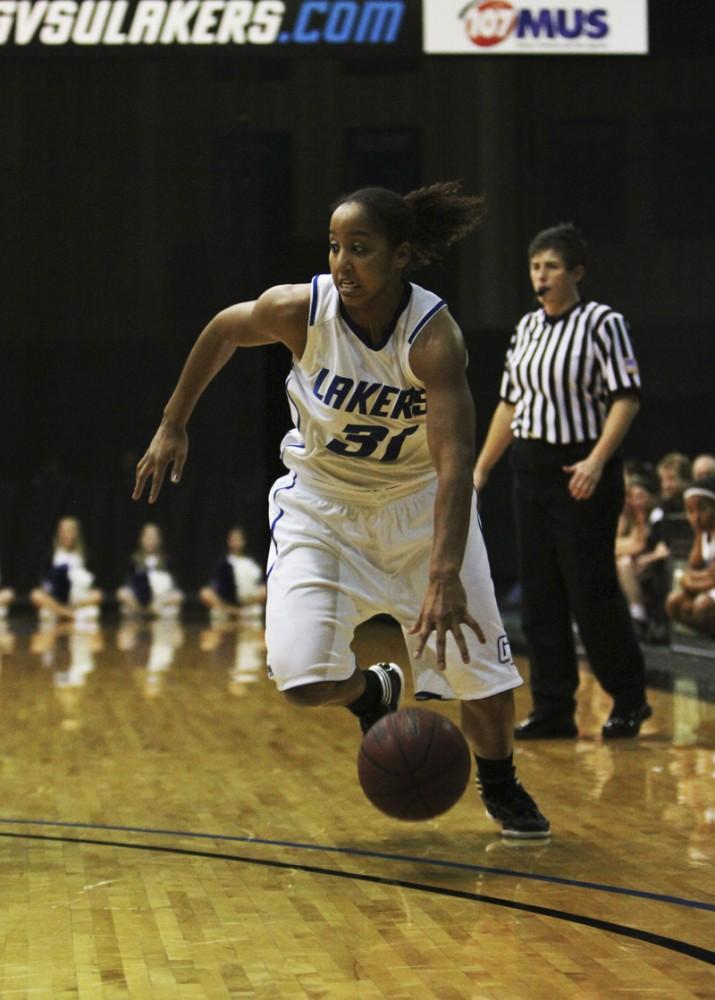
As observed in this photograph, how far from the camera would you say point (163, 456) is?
3955 mm

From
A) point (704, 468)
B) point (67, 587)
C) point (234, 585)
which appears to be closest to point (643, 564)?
point (704, 468)

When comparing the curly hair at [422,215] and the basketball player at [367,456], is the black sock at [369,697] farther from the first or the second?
the curly hair at [422,215]

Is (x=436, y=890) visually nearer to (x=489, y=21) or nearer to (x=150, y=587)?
(x=489, y=21)

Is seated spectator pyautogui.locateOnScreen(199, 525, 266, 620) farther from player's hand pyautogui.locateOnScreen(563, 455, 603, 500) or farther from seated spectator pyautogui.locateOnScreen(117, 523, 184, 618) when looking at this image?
player's hand pyautogui.locateOnScreen(563, 455, 603, 500)

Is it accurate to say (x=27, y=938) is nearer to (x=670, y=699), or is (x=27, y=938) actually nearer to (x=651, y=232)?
(x=670, y=699)

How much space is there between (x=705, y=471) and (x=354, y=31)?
454cm

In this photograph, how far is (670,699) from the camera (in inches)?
279

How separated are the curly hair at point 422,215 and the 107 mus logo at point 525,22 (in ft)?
26.9

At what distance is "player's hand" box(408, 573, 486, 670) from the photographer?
3.44 meters

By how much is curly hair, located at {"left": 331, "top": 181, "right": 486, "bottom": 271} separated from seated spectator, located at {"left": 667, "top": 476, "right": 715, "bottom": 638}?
396 centimetres

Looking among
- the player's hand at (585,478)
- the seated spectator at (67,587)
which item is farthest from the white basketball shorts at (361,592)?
the seated spectator at (67,587)

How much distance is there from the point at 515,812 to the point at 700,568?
4.06 meters

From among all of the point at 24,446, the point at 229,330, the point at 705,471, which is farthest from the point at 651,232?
the point at 229,330

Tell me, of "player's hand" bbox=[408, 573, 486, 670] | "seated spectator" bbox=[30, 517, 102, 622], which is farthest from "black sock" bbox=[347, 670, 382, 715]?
"seated spectator" bbox=[30, 517, 102, 622]
